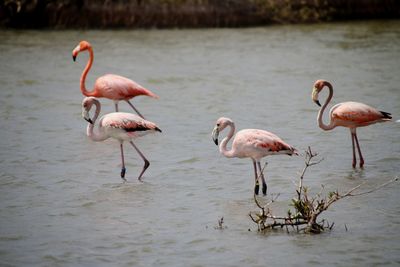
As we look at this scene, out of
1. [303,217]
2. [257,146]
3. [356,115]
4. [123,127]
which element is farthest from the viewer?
[356,115]

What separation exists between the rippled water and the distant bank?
1.33 metres

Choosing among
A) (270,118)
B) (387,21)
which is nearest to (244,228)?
(270,118)

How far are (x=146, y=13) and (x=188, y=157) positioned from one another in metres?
10.4

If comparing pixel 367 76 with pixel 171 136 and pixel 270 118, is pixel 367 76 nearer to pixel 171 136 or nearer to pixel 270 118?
pixel 270 118

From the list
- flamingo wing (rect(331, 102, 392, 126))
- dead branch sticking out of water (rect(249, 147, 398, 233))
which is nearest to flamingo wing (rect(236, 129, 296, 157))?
dead branch sticking out of water (rect(249, 147, 398, 233))

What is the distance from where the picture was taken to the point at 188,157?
29.2 feet

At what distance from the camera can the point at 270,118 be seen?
35.3 feet

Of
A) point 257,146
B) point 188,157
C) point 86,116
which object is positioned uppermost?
point 86,116

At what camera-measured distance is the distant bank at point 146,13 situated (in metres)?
18.7

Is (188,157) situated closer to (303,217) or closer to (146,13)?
(303,217)

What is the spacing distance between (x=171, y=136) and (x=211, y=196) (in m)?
2.62

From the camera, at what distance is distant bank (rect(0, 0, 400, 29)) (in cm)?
1867

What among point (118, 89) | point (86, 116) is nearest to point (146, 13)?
point (118, 89)

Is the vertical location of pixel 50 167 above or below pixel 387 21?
below
